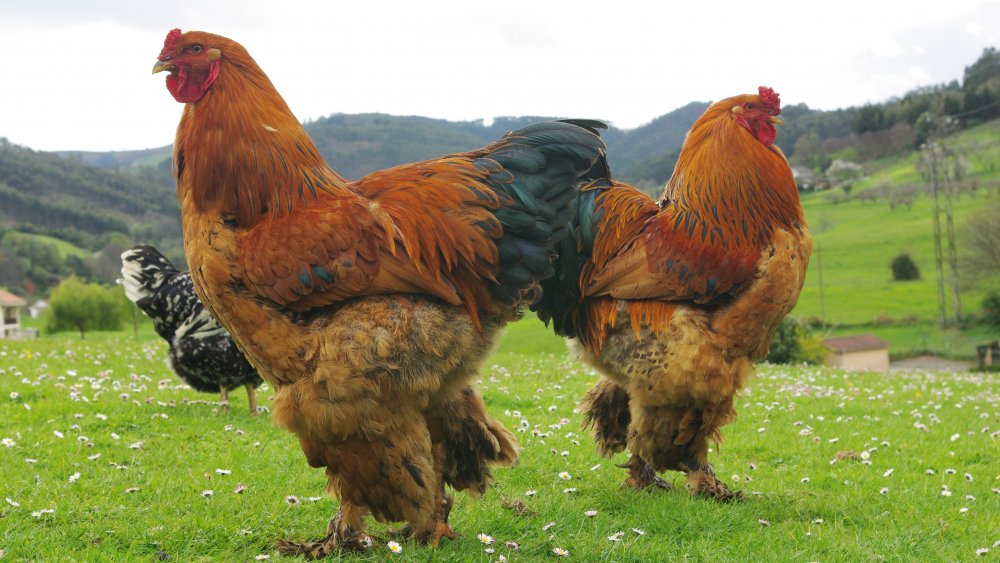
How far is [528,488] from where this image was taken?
5.66 metres

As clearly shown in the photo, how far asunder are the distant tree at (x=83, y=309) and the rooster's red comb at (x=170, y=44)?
1553 inches

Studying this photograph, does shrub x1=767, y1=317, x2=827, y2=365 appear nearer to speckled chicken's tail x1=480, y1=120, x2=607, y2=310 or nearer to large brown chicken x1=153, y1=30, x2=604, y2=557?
speckled chicken's tail x1=480, y1=120, x2=607, y2=310

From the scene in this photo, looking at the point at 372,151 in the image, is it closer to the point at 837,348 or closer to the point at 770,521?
the point at 837,348

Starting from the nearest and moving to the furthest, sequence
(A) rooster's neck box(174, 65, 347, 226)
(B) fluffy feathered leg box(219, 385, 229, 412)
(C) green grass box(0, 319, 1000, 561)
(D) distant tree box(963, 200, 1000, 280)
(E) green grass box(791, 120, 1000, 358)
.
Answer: (A) rooster's neck box(174, 65, 347, 226)
(C) green grass box(0, 319, 1000, 561)
(B) fluffy feathered leg box(219, 385, 229, 412)
(D) distant tree box(963, 200, 1000, 280)
(E) green grass box(791, 120, 1000, 358)

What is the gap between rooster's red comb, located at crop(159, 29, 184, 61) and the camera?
4410 mm

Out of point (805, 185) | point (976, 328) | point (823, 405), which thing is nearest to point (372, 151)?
point (805, 185)

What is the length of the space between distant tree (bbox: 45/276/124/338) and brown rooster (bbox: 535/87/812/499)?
3974 cm

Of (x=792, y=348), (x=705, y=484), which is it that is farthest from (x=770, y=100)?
(x=792, y=348)

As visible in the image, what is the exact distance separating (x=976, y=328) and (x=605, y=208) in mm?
47193

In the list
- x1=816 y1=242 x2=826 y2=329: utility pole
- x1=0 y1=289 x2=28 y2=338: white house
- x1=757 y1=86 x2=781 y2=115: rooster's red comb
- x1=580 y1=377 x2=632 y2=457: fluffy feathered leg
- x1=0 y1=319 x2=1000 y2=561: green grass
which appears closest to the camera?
x1=0 y1=319 x2=1000 y2=561: green grass

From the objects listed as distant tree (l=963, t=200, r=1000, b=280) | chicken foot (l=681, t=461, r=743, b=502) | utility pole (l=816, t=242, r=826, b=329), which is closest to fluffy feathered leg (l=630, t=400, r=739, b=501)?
chicken foot (l=681, t=461, r=743, b=502)

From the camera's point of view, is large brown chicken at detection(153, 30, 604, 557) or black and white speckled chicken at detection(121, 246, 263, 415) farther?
black and white speckled chicken at detection(121, 246, 263, 415)

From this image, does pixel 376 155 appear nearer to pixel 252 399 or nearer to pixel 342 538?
pixel 252 399

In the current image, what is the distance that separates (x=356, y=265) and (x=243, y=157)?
37.2 inches
